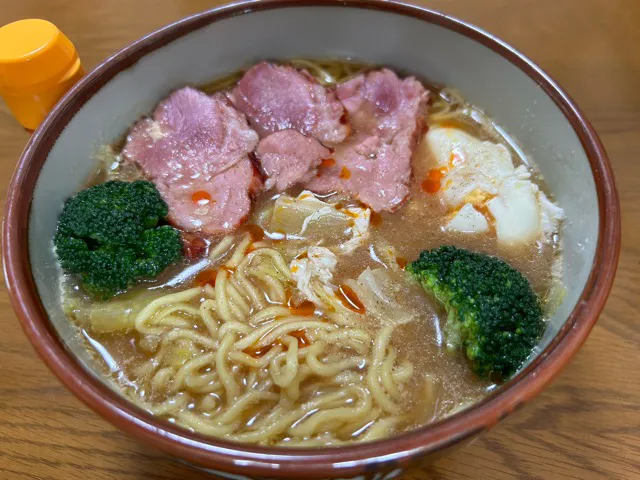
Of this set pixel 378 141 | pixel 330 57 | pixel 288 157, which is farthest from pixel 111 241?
pixel 330 57

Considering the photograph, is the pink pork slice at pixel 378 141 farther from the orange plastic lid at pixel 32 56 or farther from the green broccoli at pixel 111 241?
the orange plastic lid at pixel 32 56

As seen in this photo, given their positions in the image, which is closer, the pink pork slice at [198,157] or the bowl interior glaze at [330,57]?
the bowl interior glaze at [330,57]

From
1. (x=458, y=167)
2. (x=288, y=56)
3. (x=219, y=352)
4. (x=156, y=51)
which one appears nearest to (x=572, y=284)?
(x=458, y=167)

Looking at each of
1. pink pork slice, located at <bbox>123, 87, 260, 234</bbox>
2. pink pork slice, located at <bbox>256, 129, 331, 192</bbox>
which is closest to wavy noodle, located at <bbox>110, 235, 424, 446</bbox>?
pink pork slice, located at <bbox>123, 87, 260, 234</bbox>

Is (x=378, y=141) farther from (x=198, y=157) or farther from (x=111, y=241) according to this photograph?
(x=111, y=241)

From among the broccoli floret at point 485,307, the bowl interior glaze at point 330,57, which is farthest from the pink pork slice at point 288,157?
the broccoli floret at point 485,307

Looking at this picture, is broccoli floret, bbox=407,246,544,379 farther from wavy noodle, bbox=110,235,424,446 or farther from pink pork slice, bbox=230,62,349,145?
pink pork slice, bbox=230,62,349,145
